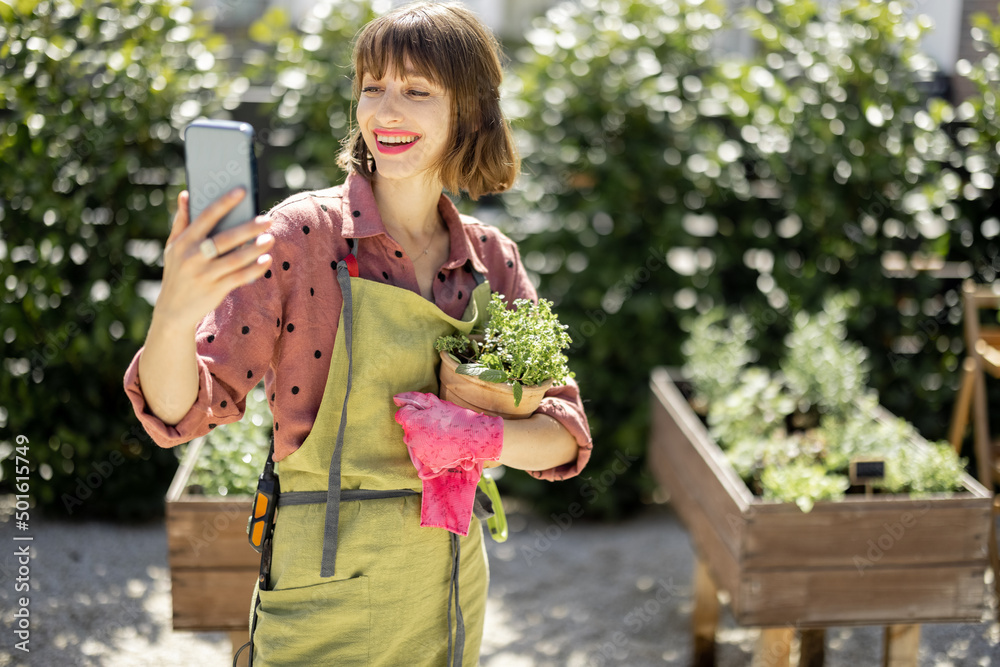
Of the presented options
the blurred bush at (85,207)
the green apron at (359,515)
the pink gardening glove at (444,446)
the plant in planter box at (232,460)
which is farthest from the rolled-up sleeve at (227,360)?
the blurred bush at (85,207)

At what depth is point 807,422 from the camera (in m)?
3.08

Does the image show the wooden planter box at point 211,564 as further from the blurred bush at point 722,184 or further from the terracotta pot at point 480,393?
the blurred bush at point 722,184

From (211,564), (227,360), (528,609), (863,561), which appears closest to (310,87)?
(211,564)

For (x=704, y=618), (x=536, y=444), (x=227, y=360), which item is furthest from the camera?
(x=704, y=618)

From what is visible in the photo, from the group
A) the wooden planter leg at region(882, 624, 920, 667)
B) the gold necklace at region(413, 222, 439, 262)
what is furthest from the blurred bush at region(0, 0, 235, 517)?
the wooden planter leg at region(882, 624, 920, 667)

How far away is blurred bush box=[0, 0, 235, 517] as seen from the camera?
325 cm

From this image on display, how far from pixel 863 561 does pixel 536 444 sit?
50.2 inches

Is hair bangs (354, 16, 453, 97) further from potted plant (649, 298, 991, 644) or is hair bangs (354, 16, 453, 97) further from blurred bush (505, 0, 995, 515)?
blurred bush (505, 0, 995, 515)

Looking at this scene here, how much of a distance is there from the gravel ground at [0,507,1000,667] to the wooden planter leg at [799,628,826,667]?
50 centimetres

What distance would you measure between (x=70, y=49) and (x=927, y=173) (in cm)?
352

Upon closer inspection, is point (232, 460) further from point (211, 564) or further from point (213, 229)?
point (213, 229)

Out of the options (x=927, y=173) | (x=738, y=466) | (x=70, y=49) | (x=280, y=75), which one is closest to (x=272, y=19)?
(x=280, y=75)

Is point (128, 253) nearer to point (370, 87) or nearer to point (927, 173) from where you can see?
point (370, 87)

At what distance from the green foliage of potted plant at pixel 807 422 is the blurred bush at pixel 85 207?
2241 millimetres
